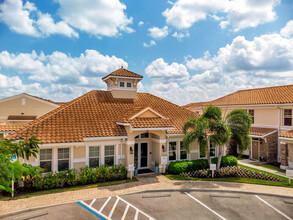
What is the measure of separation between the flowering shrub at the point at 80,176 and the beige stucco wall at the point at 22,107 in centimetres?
1825

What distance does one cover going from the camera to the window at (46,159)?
41.1 ft

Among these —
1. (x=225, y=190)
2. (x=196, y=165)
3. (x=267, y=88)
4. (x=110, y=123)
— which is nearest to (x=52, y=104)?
(x=110, y=123)

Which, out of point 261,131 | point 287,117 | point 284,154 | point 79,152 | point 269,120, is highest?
point 287,117

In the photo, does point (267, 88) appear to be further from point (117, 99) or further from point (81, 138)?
point (81, 138)

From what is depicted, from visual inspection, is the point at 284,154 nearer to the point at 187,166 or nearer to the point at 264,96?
the point at 264,96

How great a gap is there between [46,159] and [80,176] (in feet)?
8.27

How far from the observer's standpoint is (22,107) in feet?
87.2

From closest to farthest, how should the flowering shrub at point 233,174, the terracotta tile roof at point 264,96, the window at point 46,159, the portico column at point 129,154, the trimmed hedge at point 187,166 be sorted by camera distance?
the window at point 46,159, the portico column at point 129,154, the flowering shrub at point 233,174, the trimmed hedge at point 187,166, the terracotta tile roof at point 264,96

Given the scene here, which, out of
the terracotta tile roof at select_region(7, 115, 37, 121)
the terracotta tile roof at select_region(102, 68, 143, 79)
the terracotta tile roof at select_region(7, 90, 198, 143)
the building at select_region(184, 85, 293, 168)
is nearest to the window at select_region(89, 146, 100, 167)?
the terracotta tile roof at select_region(7, 90, 198, 143)

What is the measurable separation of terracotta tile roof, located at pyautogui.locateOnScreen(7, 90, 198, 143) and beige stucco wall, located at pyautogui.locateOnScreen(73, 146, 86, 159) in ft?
2.70

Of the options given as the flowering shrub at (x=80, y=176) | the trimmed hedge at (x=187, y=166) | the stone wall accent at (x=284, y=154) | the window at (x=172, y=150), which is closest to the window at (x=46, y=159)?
the flowering shrub at (x=80, y=176)

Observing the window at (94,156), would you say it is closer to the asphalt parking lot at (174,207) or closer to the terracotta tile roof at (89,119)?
the terracotta tile roof at (89,119)

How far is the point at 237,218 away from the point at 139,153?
9.22 meters

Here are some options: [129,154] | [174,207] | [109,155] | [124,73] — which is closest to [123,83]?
[124,73]
